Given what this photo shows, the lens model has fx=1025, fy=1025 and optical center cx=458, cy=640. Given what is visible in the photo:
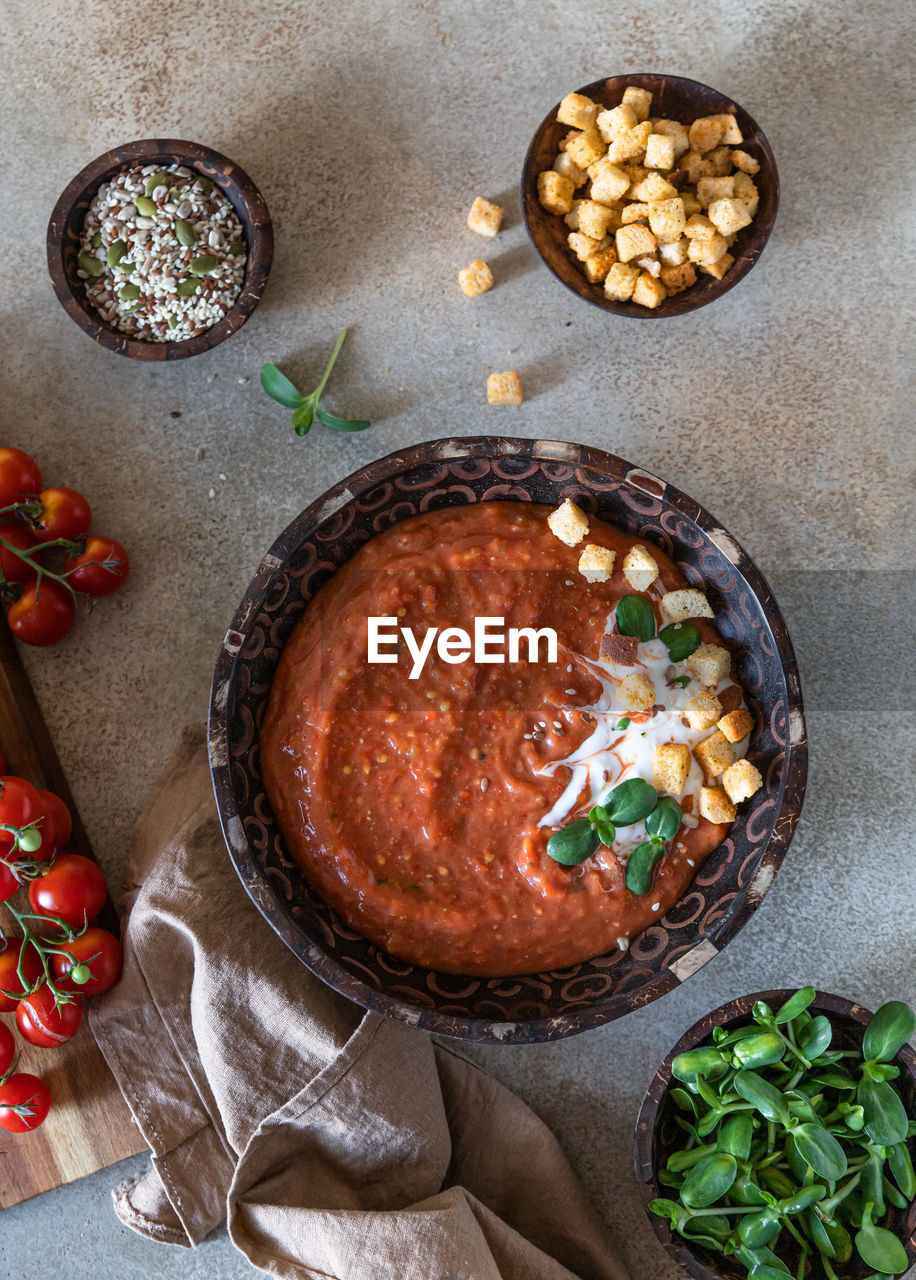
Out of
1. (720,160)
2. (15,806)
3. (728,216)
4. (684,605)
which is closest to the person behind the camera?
(684,605)

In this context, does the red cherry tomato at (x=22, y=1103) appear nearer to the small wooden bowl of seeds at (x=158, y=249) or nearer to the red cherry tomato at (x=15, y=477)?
the red cherry tomato at (x=15, y=477)

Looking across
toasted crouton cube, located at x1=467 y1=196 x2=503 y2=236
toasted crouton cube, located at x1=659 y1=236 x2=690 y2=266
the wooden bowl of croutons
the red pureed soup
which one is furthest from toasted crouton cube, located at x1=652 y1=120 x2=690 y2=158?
the red pureed soup

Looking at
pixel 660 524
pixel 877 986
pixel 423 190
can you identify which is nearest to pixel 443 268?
pixel 423 190

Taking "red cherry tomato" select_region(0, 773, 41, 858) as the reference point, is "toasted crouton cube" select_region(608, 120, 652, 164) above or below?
above

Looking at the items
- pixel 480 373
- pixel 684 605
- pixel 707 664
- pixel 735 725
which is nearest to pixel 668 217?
pixel 480 373

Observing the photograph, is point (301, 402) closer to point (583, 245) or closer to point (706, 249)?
point (583, 245)

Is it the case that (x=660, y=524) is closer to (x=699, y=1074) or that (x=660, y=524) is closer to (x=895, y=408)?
(x=895, y=408)

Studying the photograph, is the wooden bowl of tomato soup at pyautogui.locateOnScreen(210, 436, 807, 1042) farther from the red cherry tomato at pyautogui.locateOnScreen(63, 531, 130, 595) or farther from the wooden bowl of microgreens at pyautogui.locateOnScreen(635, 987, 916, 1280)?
the red cherry tomato at pyautogui.locateOnScreen(63, 531, 130, 595)
